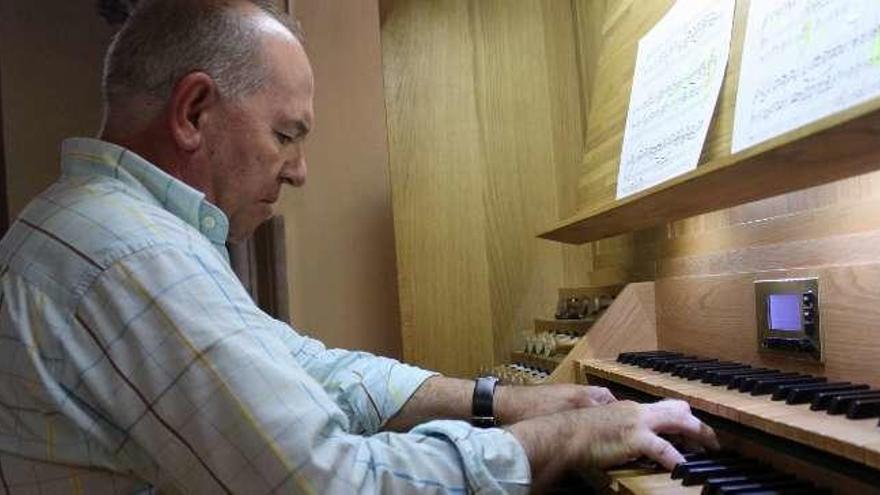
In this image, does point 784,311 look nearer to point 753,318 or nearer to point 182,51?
point 753,318

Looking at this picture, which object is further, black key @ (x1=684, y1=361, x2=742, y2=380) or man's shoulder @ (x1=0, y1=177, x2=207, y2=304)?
black key @ (x1=684, y1=361, x2=742, y2=380)

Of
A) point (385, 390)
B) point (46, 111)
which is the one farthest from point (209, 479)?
point (46, 111)

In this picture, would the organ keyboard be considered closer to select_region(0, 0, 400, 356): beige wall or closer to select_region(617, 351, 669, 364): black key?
select_region(617, 351, 669, 364): black key

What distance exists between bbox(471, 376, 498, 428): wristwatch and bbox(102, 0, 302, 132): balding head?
26.5 inches

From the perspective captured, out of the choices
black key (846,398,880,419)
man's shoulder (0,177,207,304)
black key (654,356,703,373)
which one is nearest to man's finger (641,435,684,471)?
black key (846,398,880,419)

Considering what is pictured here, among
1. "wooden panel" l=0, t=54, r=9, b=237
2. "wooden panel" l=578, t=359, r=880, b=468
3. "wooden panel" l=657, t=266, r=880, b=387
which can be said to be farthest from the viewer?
"wooden panel" l=0, t=54, r=9, b=237

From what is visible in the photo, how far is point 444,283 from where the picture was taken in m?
2.58

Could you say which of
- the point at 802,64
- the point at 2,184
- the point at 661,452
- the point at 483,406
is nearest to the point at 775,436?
the point at 661,452

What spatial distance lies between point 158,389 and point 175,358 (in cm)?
4

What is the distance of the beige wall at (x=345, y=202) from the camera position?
299 cm

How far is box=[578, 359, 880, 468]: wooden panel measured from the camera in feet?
2.57

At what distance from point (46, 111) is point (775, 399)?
10.2 feet

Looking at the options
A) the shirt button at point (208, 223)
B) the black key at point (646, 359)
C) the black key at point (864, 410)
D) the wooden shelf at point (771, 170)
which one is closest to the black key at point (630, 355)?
the black key at point (646, 359)

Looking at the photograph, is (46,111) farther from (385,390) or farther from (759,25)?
(759,25)
